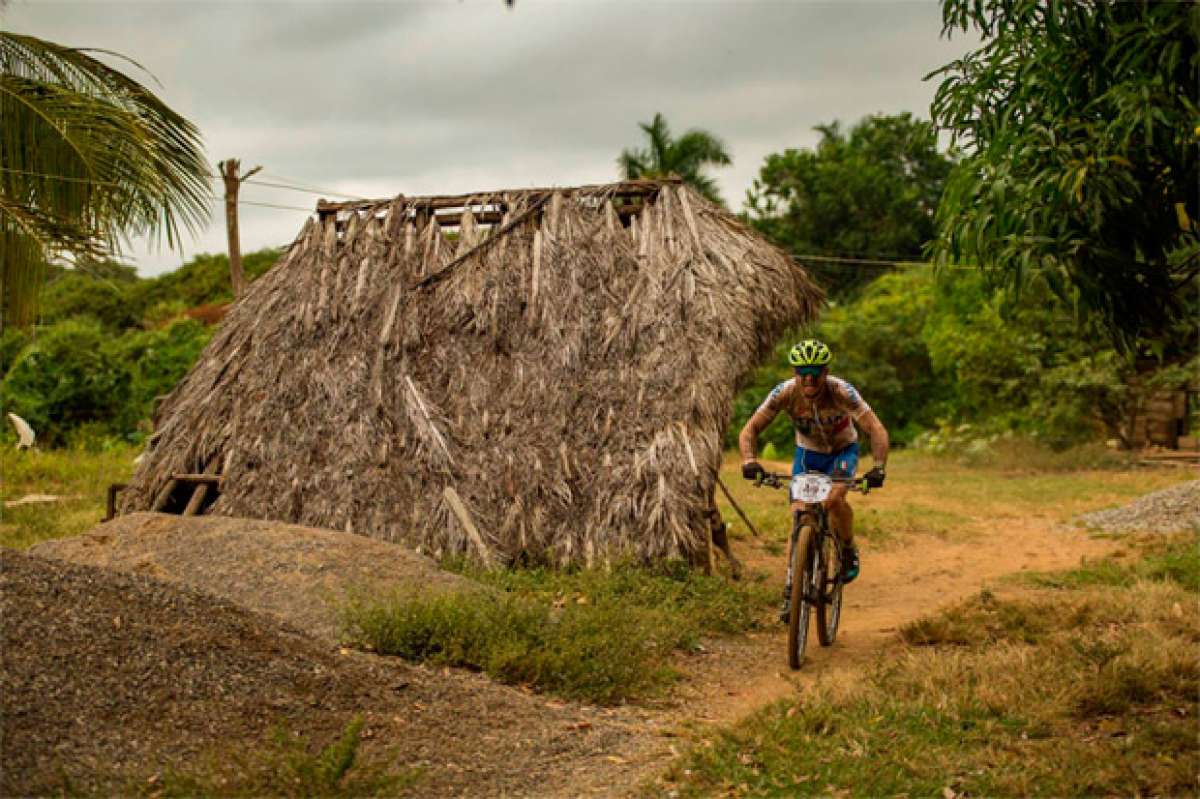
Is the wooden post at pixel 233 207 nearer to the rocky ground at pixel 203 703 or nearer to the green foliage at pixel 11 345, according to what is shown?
the green foliage at pixel 11 345

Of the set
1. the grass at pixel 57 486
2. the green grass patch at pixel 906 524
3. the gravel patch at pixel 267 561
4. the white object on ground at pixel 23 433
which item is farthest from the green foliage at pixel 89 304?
the gravel patch at pixel 267 561

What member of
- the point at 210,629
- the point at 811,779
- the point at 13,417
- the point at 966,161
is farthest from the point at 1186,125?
the point at 13,417

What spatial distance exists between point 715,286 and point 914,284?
68.3 feet

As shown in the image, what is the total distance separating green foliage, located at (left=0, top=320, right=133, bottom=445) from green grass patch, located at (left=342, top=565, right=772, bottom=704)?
13.6 metres

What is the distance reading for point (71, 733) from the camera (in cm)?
449

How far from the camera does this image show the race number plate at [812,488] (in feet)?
22.6

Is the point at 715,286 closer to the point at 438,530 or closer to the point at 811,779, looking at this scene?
the point at 438,530

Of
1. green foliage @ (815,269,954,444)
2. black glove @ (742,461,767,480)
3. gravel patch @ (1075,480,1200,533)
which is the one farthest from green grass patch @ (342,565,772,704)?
green foliage @ (815,269,954,444)

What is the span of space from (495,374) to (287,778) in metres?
6.24

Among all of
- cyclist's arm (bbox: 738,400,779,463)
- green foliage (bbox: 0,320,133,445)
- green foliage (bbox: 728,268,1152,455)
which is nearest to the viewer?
cyclist's arm (bbox: 738,400,779,463)

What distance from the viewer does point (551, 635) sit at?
6672 mm

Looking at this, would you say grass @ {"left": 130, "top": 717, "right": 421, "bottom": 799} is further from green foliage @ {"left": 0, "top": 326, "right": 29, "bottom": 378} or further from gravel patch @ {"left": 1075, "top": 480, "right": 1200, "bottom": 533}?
green foliage @ {"left": 0, "top": 326, "right": 29, "bottom": 378}

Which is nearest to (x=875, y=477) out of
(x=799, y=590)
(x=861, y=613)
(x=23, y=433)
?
(x=799, y=590)

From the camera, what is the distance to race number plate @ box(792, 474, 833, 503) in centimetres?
689
